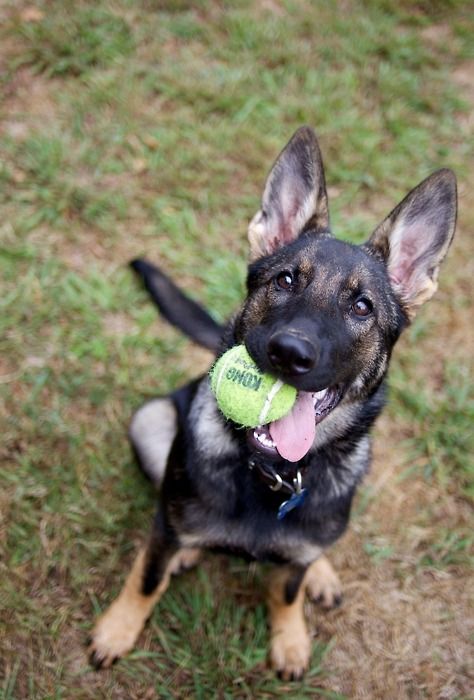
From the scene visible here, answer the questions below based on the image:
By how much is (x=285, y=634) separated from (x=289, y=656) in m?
0.11

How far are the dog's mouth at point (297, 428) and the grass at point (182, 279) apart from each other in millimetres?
1472

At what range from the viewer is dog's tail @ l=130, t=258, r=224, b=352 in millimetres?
3635

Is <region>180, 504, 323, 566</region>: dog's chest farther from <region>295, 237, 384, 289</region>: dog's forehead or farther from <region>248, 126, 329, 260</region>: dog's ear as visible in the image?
<region>248, 126, 329, 260</region>: dog's ear

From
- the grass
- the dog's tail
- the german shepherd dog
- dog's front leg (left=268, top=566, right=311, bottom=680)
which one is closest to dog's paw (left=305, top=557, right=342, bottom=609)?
the grass

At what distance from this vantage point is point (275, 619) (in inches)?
137

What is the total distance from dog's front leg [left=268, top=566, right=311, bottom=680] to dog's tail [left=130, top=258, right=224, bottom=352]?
1322 mm

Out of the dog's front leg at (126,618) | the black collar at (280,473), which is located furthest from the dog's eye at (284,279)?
the dog's front leg at (126,618)

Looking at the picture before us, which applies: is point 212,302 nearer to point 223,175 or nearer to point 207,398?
point 223,175

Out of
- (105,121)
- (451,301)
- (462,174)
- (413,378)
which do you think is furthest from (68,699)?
(462,174)

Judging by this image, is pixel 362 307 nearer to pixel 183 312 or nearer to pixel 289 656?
pixel 183 312

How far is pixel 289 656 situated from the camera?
134 inches

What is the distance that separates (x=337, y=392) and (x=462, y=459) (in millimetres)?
2009

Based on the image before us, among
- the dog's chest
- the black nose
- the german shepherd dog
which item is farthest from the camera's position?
the dog's chest

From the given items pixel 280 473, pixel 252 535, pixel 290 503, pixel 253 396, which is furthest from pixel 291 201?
pixel 252 535
